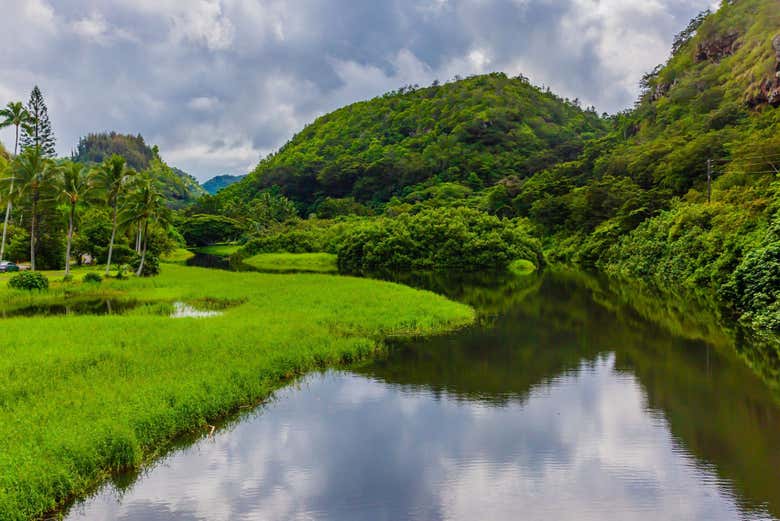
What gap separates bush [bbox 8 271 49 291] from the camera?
39666 millimetres

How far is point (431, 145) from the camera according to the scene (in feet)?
528

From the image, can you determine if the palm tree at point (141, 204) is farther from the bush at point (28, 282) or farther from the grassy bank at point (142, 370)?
the grassy bank at point (142, 370)

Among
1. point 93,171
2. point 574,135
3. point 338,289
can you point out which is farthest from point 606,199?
point 574,135

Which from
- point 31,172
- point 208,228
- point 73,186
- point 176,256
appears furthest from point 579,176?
point 31,172

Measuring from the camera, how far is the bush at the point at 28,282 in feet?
130

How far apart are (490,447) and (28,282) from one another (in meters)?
37.5

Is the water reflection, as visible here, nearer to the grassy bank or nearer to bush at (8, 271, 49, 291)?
the grassy bank

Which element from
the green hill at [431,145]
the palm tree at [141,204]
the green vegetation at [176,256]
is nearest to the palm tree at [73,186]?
the palm tree at [141,204]

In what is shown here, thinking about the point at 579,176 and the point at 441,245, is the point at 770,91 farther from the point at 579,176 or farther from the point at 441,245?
the point at 441,245

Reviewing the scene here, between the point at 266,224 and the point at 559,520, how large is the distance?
364ft

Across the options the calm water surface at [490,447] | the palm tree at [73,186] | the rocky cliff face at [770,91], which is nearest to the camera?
the calm water surface at [490,447]

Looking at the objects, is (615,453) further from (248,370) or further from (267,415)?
(248,370)

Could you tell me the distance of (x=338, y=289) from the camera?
39.3m

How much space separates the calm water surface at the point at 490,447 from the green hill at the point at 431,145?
11944cm
